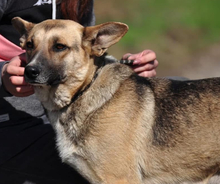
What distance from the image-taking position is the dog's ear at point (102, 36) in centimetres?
400

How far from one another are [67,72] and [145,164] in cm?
104

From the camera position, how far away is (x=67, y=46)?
399 centimetres

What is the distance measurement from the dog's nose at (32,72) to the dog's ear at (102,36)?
0.56m

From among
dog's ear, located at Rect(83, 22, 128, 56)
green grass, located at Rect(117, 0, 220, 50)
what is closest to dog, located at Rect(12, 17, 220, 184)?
dog's ear, located at Rect(83, 22, 128, 56)

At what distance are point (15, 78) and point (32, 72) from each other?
0.31 meters

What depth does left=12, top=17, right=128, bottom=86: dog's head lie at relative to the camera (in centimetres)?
390

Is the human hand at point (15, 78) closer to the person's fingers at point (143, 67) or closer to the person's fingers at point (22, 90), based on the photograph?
the person's fingers at point (22, 90)

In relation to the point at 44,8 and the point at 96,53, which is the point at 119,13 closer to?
the point at 44,8

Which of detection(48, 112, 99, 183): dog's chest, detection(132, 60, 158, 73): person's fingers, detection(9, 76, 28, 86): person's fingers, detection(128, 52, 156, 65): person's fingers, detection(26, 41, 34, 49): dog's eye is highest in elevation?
detection(26, 41, 34, 49): dog's eye

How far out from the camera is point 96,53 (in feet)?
13.4

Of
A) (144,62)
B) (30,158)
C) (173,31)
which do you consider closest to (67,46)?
(144,62)

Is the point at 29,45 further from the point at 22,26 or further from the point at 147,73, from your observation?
the point at 147,73

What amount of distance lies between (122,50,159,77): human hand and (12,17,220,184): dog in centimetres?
55

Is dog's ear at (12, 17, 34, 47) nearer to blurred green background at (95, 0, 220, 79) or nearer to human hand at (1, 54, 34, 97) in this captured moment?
human hand at (1, 54, 34, 97)
